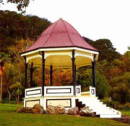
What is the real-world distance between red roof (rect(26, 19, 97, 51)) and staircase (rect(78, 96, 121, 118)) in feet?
11.5

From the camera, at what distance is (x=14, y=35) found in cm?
6669

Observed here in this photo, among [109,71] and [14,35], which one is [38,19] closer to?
[14,35]

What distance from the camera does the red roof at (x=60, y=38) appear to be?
26609 mm

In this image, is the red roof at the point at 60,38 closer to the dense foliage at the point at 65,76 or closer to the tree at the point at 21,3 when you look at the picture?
the tree at the point at 21,3

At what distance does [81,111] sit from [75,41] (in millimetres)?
5322

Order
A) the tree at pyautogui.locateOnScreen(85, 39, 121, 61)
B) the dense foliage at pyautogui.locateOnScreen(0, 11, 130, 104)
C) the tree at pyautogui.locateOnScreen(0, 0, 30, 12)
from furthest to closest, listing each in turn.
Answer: the tree at pyautogui.locateOnScreen(85, 39, 121, 61) < the dense foliage at pyautogui.locateOnScreen(0, 11, 130, 104) < the tree at pyautogui.locateOnScreen(0, 0, 30, 12)

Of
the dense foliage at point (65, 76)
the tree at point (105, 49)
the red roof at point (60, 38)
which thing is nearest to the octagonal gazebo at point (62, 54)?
the red roof at point (60, 38)

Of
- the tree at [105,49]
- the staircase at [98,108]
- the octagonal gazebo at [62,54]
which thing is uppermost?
the tree at [105,49]

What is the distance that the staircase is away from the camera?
24.4m

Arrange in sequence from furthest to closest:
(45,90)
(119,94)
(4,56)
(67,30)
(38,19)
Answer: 1. (38,19)
2. (4,56)
3. (119,94)
4. (67,30)
5. (45,90)

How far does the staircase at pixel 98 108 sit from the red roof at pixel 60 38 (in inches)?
138

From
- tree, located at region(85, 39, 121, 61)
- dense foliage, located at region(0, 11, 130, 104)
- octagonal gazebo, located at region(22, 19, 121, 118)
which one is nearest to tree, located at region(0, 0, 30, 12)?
octagonal gazebo, located at region(22, 19, 121, 118)

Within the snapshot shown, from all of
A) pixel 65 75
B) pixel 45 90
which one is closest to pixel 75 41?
pixel 45 90

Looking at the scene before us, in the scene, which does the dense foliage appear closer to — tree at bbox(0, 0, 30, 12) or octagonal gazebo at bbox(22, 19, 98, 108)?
octagonal gazebo at bbox(22, 19, 98, 108)
